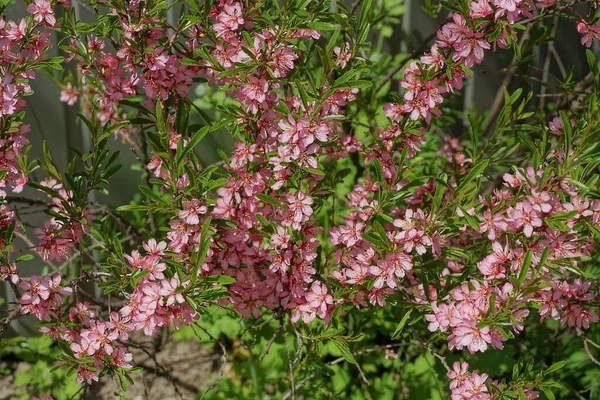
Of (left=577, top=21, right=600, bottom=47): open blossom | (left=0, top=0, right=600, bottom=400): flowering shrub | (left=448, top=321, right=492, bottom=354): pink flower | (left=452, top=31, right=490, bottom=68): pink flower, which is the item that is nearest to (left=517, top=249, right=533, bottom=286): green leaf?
(left=0, top=0, right=600, bottom=400): flowering shrub

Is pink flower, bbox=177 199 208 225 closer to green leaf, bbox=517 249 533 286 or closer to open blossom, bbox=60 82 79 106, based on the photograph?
green leaf, bbox=517 249 533 286

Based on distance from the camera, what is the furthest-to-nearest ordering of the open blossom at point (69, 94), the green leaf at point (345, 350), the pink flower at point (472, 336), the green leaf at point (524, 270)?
the open blossom at point (69, 94) → the green leaf at point (345, 350) → the pink flower at point (472, 336) → the green leaf at point (524, 270)

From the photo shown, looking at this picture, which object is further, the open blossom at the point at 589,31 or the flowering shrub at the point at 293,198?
the open blossom at the point at 589,31

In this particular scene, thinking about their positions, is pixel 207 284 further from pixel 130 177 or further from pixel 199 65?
pixel 130 177

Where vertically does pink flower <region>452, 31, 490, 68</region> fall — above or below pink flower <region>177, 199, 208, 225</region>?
above

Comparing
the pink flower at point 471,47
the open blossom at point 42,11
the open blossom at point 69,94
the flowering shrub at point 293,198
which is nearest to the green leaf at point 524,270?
the flowering shrub at point 293,198

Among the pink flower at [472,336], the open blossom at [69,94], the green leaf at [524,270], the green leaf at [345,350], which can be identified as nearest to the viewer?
the green leaf at [524,270]

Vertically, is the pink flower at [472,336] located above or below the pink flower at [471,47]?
below

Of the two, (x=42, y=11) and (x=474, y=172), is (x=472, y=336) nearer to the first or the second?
(x=474, y=172)

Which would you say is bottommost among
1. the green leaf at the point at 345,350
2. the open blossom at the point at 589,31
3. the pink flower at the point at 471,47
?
the green leaf at the point at 345,350

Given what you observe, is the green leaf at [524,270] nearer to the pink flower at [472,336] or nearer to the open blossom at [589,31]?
the pink flower at [472,336]

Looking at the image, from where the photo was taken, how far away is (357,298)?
69.2 inches

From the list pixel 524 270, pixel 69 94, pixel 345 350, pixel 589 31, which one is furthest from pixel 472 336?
pixel 69 94

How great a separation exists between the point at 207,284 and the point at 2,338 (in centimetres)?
197
